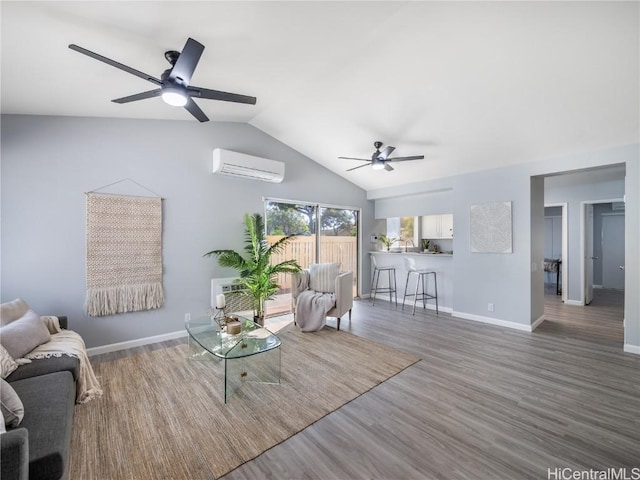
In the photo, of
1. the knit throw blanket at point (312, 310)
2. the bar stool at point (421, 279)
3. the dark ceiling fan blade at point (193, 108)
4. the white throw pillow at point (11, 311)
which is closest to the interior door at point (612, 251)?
the bar stool at point (421, 279)

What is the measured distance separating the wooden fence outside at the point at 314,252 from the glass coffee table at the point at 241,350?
6.50 feet

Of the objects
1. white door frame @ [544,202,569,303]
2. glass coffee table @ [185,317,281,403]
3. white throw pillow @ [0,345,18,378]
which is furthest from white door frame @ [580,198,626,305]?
white throw pillow @ [0,345,18,378]

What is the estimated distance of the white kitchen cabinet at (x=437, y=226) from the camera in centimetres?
568

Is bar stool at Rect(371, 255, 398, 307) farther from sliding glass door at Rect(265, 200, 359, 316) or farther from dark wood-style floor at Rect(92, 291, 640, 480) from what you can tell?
dark wood-style floor at Rect(92, 291, 640, 480)

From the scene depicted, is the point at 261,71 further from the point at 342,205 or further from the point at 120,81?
the point at 342,205

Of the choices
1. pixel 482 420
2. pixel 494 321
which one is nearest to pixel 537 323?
pixel 494 321

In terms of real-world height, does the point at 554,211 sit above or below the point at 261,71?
below

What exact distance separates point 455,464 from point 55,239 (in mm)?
4274

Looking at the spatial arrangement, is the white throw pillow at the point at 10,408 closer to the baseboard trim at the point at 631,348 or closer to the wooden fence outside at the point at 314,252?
the wooden fence outside at the point at 314,252

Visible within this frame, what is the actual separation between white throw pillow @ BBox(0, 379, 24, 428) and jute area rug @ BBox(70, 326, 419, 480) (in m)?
0.50

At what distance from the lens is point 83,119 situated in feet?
10.8

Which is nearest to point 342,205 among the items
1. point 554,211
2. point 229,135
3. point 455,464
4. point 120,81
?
point 229,135

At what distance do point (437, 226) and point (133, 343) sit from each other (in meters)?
5.59

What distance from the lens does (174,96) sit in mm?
2225
